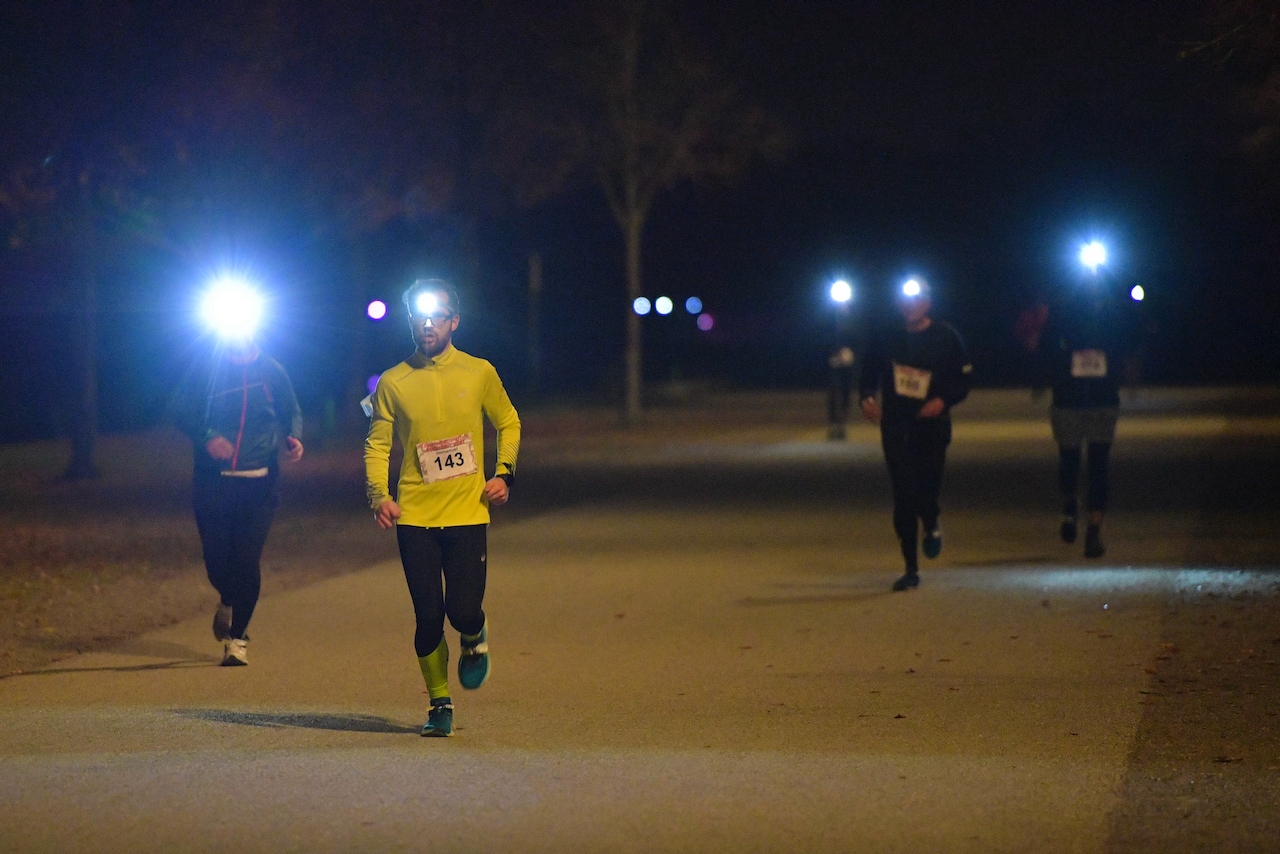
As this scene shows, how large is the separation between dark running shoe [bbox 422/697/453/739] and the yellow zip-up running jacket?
2.62 feet

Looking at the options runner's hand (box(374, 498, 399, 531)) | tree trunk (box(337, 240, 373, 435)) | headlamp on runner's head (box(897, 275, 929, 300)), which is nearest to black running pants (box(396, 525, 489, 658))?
runner's hand (box(374, 498, 399, 531))

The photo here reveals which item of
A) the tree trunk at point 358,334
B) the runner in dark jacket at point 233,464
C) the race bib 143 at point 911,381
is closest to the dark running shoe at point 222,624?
the runner in dark jacket at point 233,464

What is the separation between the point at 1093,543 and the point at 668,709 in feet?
21.6

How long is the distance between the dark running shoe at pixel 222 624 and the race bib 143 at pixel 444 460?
2661mm

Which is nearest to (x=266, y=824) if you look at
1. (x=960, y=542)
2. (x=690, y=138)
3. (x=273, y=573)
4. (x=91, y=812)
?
(x=91, y=812)

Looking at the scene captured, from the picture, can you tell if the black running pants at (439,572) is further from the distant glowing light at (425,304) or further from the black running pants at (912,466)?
the black running pants at (912,466)

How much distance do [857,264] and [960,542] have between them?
66.1 m

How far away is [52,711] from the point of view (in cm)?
806

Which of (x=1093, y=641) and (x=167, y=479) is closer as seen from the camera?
(x=1093, y=641)

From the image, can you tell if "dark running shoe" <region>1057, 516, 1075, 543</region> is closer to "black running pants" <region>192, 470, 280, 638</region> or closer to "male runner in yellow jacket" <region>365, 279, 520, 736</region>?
"black running pants" <region>192, 470, 280, 638</region>

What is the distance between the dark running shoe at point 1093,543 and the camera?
13.4 meters

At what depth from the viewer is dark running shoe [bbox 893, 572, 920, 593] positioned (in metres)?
11.9

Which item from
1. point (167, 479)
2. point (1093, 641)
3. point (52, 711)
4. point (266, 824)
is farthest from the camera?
point (167, 479)

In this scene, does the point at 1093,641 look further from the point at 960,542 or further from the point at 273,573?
the point at 273,573
